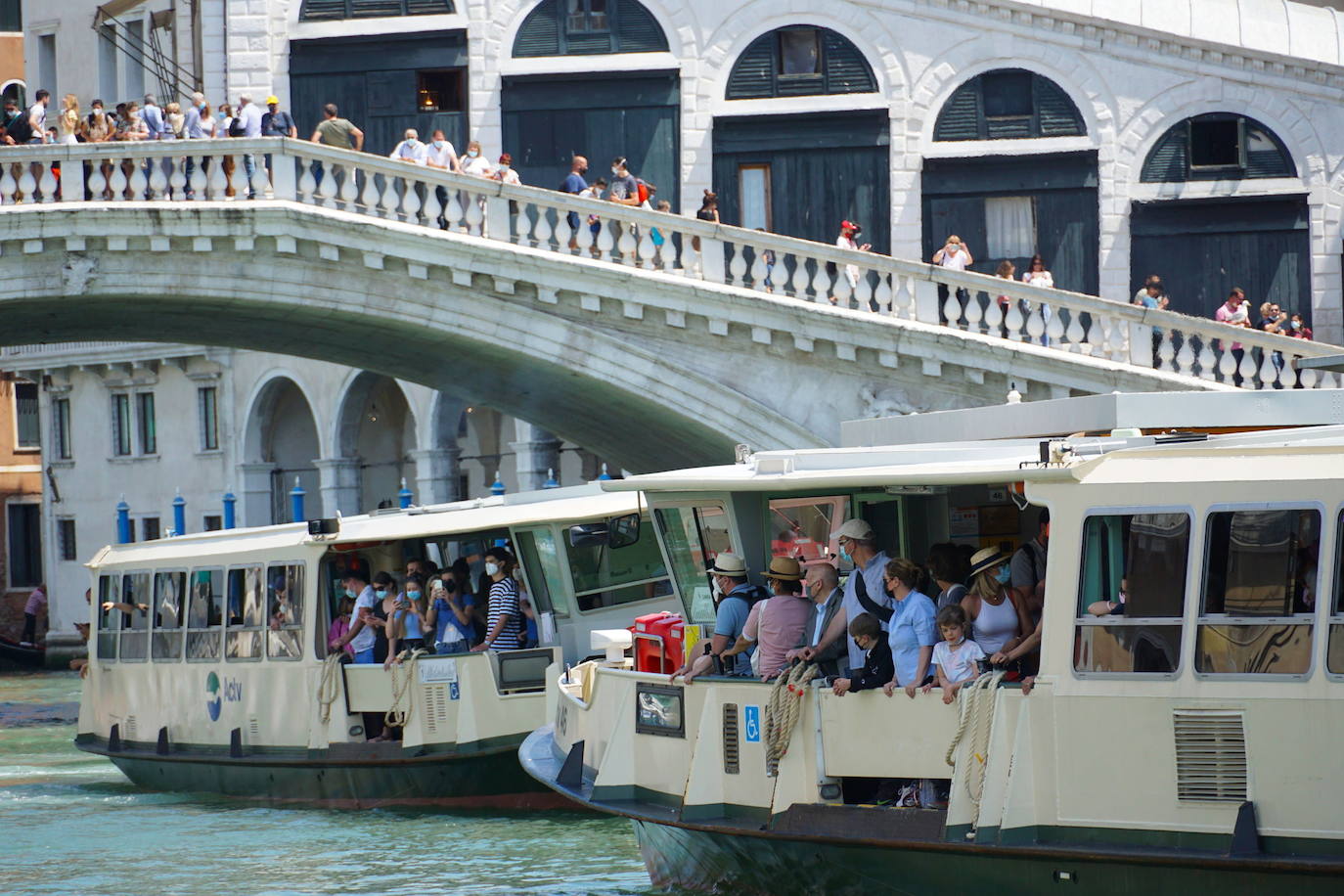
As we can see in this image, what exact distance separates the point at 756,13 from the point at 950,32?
2135 millimetres

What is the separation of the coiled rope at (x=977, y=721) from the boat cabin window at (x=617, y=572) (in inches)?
247

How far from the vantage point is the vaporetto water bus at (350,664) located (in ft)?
50.8

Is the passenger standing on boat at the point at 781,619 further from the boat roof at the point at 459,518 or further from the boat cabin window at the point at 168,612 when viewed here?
the boat cabin window at the point at 168,612

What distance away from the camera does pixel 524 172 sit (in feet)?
80.6

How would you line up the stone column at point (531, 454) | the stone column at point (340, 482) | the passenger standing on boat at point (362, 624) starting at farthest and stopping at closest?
1. the stone column at point (340, 482)
2. the stone column at point (531, 454)
3. the passenger standing on boat at point (362, 624)

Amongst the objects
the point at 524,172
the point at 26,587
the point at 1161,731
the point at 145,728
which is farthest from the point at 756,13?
the point at 26,587

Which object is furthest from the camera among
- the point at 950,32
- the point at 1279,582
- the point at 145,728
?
the point at 950,32

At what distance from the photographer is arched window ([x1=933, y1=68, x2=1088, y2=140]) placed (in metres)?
23.8

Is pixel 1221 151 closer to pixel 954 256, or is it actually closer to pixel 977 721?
pixel 954 256

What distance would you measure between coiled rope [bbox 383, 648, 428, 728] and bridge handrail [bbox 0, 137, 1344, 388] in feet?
22.4

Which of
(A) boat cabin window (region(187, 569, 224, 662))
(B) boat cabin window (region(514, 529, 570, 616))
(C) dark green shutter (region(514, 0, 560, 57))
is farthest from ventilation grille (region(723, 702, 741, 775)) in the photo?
→ (C) dark green shutter (region(514, 0, 560, 57))

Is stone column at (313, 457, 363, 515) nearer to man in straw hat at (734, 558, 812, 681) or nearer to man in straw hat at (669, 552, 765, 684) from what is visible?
man in straw hat at (669, 552, 765, 684)

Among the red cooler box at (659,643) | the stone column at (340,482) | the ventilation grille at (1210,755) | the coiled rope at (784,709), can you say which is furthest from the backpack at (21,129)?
the ventilation grille at (1210,755)

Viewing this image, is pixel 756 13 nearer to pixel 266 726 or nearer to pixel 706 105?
pixel 706 105
